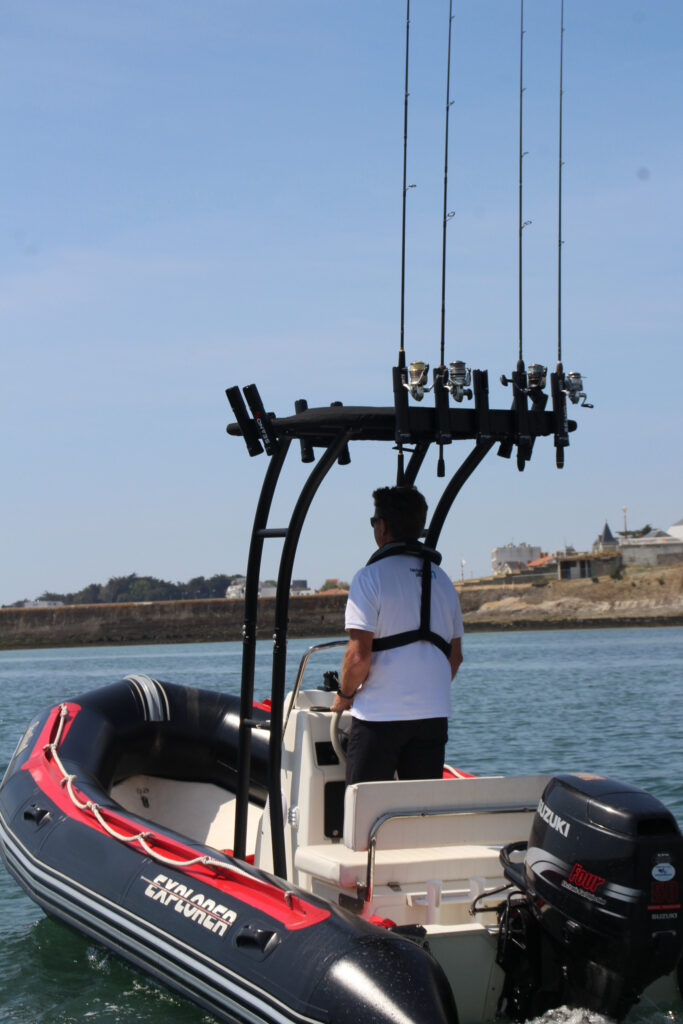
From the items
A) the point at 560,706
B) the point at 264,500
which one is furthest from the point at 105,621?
the point at 264,500

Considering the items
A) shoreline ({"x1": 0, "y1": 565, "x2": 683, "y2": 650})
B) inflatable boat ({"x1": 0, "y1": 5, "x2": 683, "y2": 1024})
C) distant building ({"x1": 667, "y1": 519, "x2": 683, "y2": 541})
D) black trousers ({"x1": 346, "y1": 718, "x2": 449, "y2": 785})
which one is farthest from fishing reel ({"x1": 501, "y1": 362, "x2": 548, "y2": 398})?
distant building ({"x1": 667, "y1": 519, "x2": 683, "y2": 541})

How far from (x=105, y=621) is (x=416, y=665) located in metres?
53.5

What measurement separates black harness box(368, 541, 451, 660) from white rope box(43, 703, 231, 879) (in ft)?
2.77

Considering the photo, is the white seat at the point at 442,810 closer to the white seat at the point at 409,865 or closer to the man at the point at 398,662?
the white seat at the point at 409,865

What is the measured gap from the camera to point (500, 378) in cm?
362

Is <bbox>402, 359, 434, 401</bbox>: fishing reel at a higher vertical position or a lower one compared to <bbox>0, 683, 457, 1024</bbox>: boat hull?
higher

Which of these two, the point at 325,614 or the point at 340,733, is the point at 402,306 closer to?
the point at 340,733

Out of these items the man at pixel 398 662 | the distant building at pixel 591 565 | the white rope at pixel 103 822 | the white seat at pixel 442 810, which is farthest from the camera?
the distant building at pixel 591 565

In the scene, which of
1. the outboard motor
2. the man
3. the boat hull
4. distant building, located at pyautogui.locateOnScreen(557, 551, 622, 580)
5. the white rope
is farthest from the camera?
distant building, located at pyautogui.locateOnScreen(557, 551, 622, 580)

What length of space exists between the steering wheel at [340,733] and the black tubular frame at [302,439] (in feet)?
0.67

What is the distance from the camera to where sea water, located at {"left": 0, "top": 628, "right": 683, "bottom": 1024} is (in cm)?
409

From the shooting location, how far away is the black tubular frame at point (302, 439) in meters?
3.54

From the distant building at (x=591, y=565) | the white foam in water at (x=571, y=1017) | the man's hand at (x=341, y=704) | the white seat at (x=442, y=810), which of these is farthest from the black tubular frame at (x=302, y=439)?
the distant building at (x=591, y=565)

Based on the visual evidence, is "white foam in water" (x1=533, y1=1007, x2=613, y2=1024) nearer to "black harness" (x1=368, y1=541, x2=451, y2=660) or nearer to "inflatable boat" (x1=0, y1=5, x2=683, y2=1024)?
"inflatable boat" (x1=0, y1=5, x2=683, y2=1024)
